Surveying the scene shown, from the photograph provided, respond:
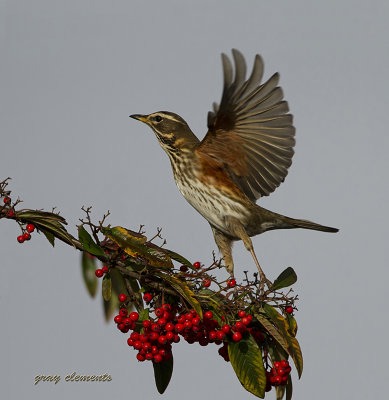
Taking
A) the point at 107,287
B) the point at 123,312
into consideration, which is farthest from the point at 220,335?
the point at 107,287

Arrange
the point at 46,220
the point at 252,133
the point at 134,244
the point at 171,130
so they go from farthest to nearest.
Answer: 1. the point at 171,130
2. the point at 252,133
3. the point at 134,244
4. the point at 46,220

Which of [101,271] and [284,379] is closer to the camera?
[101,271]

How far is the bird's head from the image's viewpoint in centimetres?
438

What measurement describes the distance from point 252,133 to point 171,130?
2.07ft

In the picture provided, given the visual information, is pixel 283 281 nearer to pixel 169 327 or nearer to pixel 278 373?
pixel 278 373

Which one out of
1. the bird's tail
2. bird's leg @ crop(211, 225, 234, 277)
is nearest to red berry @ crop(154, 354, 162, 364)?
bird's leg @ crop(211, 225, 234, 277)

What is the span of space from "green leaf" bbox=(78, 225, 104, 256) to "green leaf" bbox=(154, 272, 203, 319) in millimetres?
310

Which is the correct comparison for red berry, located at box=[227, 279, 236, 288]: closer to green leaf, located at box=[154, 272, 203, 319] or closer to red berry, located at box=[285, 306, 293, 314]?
green leaf, located at box=[154, 272, 203, 319]

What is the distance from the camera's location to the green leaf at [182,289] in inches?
108

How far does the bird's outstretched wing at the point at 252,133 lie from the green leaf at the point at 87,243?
60.8 inches

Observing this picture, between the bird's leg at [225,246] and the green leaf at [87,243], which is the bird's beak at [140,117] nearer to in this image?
the bird's leg at [225,246]

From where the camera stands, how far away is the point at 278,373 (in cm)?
305

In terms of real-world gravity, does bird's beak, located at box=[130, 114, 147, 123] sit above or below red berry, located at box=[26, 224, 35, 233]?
above

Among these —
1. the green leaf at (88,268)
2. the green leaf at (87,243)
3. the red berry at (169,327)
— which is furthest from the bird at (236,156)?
the green leaf at (87,243)
